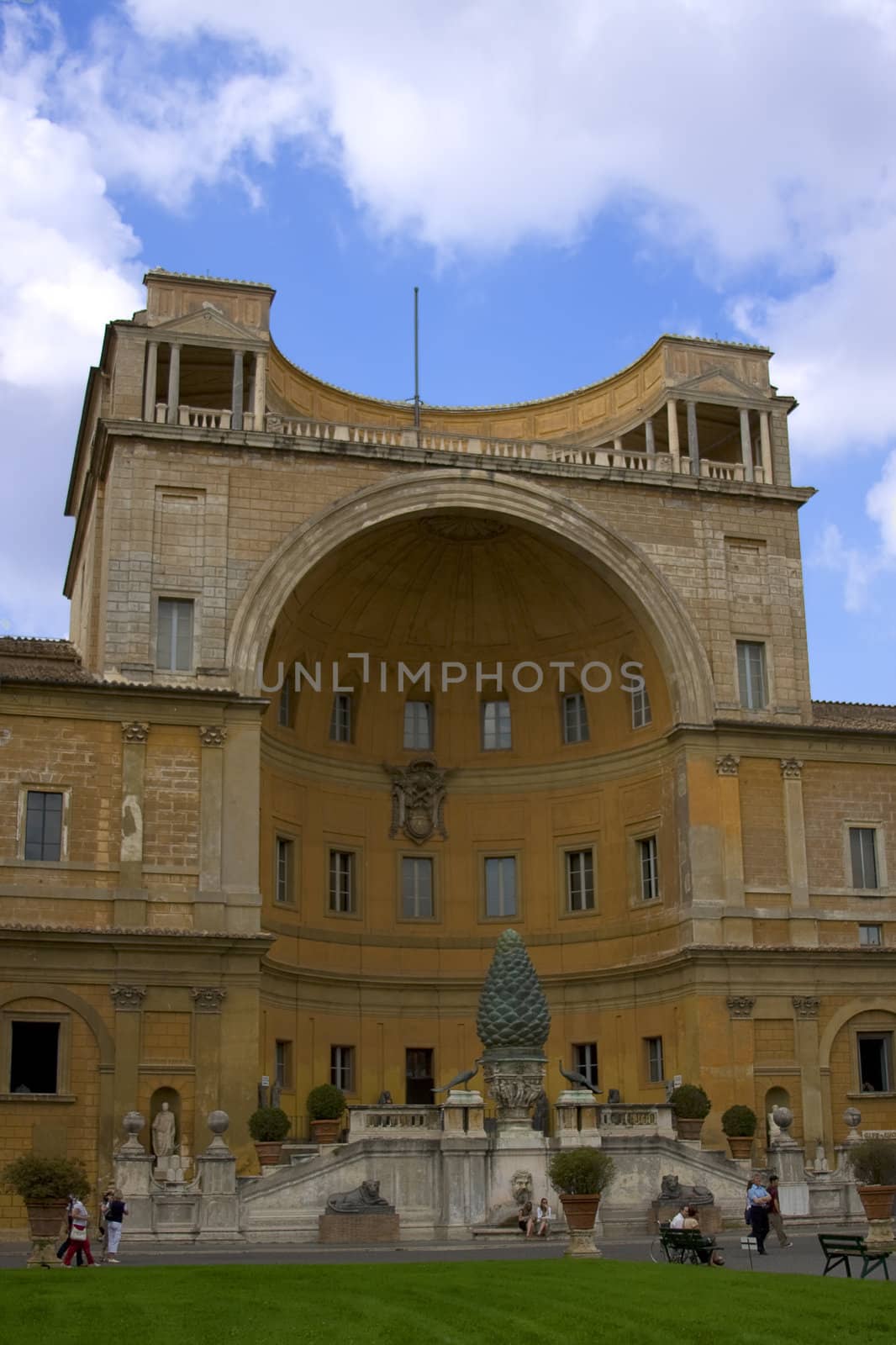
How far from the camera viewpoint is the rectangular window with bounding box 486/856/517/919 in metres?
45.0

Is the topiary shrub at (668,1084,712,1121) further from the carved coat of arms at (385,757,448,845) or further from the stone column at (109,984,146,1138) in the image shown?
the stone column at (109,984,146,1138)

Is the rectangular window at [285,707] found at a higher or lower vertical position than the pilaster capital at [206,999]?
higher

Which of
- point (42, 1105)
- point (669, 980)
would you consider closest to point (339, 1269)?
point (42, 1105)

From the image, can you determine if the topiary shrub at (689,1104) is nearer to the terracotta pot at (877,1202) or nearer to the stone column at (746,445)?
the terracotta pot at (877,1202)

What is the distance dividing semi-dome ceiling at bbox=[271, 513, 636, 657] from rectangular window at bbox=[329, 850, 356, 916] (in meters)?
5.37

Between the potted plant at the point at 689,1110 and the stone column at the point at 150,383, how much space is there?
19.1m

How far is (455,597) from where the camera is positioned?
147 ft

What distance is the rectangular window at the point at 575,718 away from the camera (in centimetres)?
4497

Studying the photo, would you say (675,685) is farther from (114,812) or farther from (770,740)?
(114,812)

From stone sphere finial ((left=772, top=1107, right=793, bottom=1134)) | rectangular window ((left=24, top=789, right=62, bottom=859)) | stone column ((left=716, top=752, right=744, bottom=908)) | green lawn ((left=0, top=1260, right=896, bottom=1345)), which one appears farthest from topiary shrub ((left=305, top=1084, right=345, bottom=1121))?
green lawn ((left=0, top=1260, right=896, bottom=1345))

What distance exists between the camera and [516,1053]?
33.5 m

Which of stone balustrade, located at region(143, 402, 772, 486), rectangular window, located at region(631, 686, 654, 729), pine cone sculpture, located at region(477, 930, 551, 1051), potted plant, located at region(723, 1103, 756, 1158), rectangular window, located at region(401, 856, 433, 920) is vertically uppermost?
stone balustrade, located at region(143, 402, 772, 486)

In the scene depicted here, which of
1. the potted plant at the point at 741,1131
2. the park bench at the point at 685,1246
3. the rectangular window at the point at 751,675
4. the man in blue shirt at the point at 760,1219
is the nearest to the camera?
the park bench at the point at 685,1246

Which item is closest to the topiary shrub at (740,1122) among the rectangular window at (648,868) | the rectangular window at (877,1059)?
the rectangular window at (877,1059)
